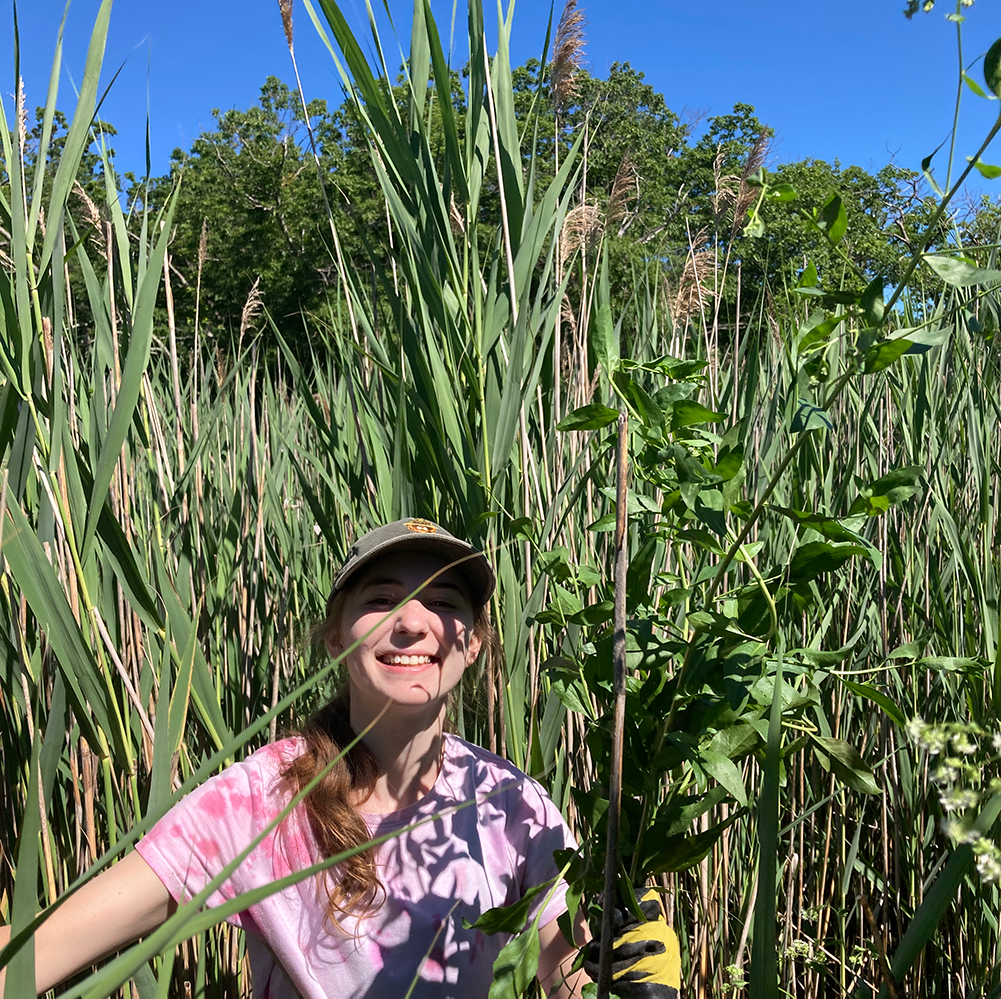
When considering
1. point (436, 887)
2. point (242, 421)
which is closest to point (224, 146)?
point (242, 421)

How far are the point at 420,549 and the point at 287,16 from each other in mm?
1121

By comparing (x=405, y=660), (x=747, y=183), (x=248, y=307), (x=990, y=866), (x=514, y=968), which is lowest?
(x=514, y=968)

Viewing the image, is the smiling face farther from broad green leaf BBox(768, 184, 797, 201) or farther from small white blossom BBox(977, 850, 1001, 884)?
small white blossom BBox(977, 850, 1001, 884)

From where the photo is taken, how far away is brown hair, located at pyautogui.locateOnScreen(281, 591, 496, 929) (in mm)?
1209

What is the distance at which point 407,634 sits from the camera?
1223mm

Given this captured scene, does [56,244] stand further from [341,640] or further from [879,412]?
[879,412]

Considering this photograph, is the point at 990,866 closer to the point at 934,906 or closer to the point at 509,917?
the point at 934,906

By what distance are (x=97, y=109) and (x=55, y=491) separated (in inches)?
18.1

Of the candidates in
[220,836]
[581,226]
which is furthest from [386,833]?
[581,226]

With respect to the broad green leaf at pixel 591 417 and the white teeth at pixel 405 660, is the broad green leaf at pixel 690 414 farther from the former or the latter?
the white teeth at pixel 405 660

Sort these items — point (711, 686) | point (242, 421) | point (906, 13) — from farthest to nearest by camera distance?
1. point (242, 421)
2. point (711, 686)
3. point (906, 13)

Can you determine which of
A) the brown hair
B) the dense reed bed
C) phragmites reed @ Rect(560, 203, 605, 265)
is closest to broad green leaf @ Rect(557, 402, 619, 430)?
the dense reed bed

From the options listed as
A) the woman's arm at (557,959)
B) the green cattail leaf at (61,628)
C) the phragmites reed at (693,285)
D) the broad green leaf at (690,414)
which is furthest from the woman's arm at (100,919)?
the phragmites reed at (693,285)

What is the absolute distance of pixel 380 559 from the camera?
4.23ft
